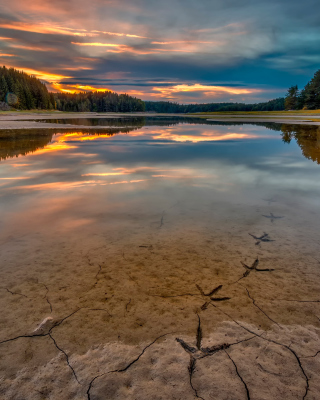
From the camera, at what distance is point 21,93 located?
105m

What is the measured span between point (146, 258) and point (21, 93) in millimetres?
122760

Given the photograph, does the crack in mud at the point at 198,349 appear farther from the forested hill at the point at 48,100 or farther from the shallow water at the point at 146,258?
the forested hill at the point at 48,100

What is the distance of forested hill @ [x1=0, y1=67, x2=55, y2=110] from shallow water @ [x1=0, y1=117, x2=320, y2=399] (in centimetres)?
10417

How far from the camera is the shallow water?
2.73 metres

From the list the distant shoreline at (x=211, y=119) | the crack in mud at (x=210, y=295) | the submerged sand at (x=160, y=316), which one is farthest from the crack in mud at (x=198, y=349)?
the distant shoreline at (x=211, y=119)

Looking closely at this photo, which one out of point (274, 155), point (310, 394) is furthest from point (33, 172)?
point (274, 155)

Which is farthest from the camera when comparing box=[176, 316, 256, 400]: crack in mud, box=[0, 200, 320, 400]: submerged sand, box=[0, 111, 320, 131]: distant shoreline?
box=[0, 111, 320, 131]: distant shoreline

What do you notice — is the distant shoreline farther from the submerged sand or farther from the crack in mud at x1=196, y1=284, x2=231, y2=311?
the crack in mud at x1=196, y1=284, x2=231, y2=311

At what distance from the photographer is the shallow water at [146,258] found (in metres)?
2.73

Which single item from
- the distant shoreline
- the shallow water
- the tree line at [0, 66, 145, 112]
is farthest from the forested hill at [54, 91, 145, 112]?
the shallow water

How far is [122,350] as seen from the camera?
2420mm

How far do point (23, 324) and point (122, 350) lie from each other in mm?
1091

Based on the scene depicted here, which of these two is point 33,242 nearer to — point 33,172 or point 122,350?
point 122,350

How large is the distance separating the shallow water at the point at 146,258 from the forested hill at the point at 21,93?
104 meters
